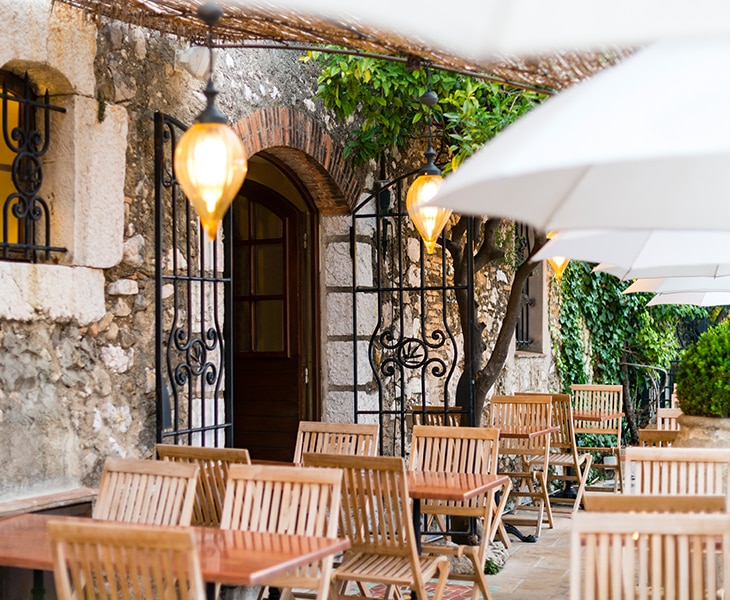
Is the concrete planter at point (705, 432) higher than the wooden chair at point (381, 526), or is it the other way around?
the concrete planter at point (705, 432)

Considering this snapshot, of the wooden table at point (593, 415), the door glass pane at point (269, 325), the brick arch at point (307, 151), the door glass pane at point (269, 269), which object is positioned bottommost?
the wooden table at point (593, 415)

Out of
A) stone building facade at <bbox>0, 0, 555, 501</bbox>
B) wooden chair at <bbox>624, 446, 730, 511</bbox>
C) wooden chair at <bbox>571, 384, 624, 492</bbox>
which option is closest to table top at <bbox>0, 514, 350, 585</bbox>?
stone building facade at <bbox>0, 0, 555, 501</bbox>

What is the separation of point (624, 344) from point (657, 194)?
907cm

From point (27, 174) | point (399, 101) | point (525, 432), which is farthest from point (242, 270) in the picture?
point (27, 174)

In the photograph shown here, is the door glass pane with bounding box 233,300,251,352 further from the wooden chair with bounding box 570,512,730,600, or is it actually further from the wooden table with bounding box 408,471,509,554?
the wooden chair with bounding box 570,512,730,600

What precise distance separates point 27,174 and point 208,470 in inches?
61.0

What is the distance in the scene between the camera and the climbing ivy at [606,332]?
10.6 m

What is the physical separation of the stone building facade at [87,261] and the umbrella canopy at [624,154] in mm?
2574

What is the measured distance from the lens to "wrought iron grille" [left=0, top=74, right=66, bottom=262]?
4.62 meters

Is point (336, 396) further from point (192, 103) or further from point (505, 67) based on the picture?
A: point (505, 67)

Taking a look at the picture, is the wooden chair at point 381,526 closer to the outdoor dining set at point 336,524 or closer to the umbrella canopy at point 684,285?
the outdoor dining set at point 336,524

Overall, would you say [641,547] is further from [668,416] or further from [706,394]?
[668,416]

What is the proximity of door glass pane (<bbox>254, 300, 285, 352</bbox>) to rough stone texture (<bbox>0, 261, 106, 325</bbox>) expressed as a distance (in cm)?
240

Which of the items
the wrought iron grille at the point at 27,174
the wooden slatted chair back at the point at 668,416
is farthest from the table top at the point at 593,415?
the wrought iron grille at the point at 27,174
